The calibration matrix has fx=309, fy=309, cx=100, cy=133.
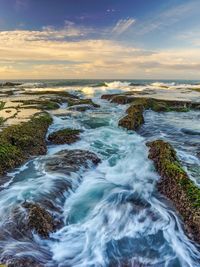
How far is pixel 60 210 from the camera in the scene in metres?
10.3

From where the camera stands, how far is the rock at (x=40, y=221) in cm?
887

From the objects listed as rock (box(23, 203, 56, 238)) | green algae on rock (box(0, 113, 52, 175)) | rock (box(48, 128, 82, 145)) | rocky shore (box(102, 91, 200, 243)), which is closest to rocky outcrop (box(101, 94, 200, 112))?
rock (box(48, 128, 82, 145))

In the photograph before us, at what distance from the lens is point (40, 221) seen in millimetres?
9070

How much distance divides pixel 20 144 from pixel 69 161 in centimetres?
361

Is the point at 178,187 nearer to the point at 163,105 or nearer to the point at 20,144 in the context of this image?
the point at 20,144

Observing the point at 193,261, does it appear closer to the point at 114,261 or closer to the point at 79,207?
the point at 114,261

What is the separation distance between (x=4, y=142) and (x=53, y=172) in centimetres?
407

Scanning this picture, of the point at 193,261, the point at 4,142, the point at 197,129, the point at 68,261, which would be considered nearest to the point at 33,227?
the point at 68,261

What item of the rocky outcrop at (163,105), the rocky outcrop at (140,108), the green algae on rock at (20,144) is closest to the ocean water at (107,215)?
the green algae on rock at (20,144)

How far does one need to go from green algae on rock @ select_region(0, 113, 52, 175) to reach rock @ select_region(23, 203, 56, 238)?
425 centimetres

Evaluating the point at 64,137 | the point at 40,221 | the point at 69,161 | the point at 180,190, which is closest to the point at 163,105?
the point at 64,137

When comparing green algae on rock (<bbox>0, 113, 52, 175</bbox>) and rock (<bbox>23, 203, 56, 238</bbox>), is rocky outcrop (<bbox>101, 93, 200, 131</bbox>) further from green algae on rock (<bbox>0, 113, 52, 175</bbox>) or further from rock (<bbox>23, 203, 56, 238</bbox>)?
rock (<bbox>23, 203, 56, 238</bbox>)

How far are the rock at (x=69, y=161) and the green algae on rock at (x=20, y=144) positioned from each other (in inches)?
51.3

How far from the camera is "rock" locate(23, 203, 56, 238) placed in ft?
29.1
